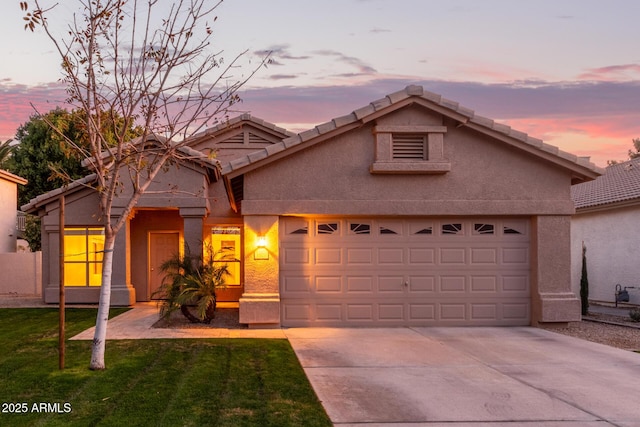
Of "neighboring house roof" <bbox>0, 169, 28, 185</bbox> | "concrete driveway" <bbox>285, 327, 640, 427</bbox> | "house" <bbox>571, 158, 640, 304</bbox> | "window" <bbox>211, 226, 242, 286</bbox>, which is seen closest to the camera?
"concrete driveway" <bbox>285, 327, 640, 427</bbox>

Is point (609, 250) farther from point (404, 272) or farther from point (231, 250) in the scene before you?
point (231, 250)

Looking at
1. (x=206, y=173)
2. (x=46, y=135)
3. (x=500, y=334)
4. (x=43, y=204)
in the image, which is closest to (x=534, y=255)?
(x=500, y=334)

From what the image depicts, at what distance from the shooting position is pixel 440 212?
44.4 feet

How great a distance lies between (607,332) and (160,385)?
10.1 metres

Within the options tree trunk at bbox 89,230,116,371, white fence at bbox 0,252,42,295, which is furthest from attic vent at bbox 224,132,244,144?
tree trunk at bbox 89,230,116,371

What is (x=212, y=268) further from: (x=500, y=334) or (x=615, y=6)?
(x=615, y=6)

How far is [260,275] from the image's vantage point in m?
13.3

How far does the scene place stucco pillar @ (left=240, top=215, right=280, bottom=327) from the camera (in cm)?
1322

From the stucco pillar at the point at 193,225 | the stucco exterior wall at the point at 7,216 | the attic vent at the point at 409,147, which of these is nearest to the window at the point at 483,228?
the attic vent at the point at 409,147

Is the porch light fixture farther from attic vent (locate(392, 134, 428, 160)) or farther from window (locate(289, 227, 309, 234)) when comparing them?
attic vent (locate(392, 134, 428, 160))

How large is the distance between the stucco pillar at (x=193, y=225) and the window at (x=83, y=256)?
3186 millimetres

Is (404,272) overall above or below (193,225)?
below

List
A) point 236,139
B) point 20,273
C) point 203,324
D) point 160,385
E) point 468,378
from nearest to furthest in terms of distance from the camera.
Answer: point 160,385, point 468,378, point 203,324, point 236,139, point 20,273

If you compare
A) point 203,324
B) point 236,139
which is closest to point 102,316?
point 203,324
